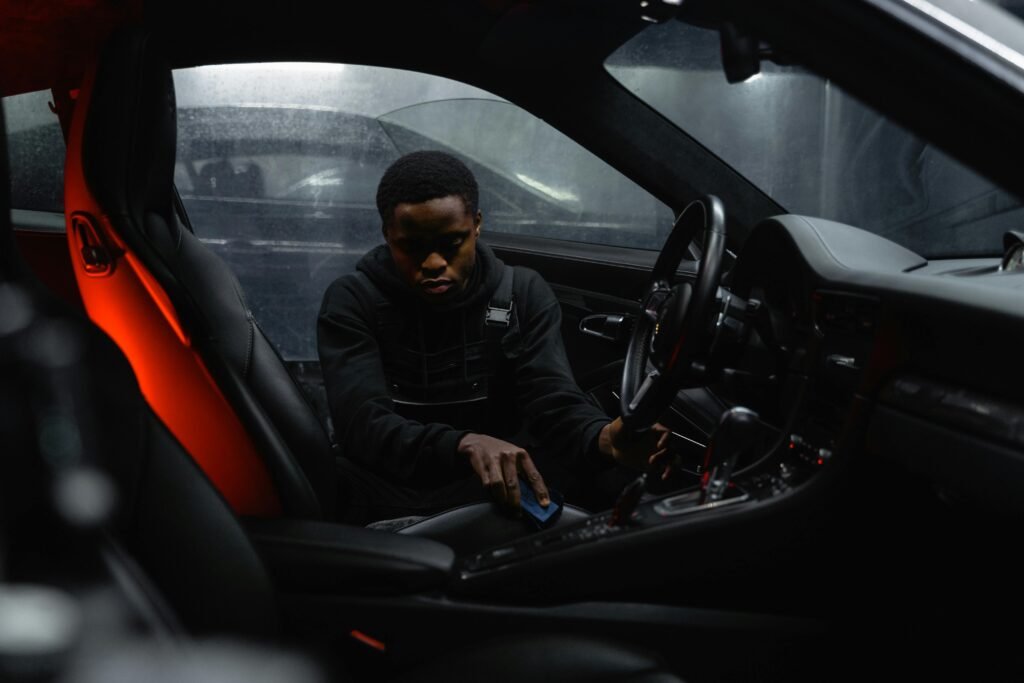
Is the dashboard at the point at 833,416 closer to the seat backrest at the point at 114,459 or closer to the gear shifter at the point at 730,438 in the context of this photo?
the gear shifter at the point at 730,438

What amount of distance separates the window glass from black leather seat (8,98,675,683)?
143cm

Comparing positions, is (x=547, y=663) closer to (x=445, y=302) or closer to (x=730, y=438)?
(x=730, y=438)

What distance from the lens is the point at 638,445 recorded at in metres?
1.41

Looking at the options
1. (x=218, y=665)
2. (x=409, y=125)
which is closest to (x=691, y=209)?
(x=218, y=665)

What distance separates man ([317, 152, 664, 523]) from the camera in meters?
1.54

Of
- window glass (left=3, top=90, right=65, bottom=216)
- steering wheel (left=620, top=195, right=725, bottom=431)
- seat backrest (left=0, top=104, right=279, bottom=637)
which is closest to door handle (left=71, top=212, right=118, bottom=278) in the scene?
seat backrest (left=0, top=104, right=279, bottom=637)

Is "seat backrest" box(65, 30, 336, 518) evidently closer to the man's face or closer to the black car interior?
the black car interior

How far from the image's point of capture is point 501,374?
1.77 m

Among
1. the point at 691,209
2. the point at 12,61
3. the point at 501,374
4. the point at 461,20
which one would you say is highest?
the point at 461,20

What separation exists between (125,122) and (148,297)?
0.22 m

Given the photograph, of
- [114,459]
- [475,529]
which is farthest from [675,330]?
[114,459]

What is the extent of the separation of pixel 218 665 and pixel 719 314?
0.75 m

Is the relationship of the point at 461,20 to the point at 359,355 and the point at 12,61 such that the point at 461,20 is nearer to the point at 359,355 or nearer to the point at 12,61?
the point at 359,355

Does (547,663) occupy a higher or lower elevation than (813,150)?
lower
